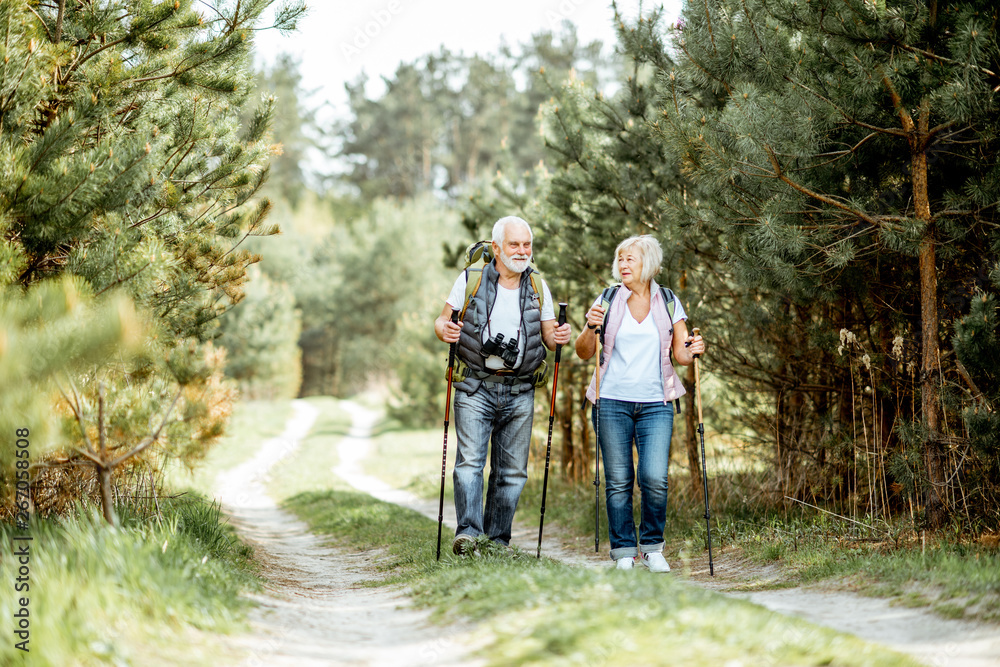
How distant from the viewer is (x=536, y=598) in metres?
3.52

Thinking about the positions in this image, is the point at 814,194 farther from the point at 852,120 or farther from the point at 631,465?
the point at 631,465

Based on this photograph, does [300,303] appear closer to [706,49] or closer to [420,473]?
[420,473]

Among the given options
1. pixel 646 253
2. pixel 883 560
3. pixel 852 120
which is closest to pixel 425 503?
pixel 646 253

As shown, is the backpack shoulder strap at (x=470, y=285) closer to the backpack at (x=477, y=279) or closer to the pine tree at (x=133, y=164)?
the backpack at (x=477, y=279)

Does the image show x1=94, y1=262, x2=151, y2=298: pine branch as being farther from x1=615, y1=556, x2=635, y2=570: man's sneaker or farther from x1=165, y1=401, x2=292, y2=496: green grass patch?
x1=165, y1=401, x2=292, y2=496: green grass patch

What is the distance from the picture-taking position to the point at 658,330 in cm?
530

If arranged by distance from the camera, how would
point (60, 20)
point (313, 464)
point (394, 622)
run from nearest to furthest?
point (394, 622) < point (60, 20) < point (313, 464)

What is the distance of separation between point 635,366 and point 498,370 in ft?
3.12

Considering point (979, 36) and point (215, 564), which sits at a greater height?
point (979, 36)

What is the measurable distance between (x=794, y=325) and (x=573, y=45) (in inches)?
1291

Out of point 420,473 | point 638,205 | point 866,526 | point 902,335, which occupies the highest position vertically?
point 638,205

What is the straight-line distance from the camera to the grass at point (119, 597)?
9.49 ft

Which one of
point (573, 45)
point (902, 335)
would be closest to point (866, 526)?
point (902, 335)

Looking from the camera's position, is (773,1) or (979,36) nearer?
(979,36)
